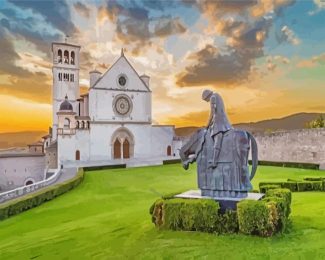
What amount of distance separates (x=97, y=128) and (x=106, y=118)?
1.73 m

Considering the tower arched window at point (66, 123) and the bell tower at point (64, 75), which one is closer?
the tower arched window at point (66, 123)

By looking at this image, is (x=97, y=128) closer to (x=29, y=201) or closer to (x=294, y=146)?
(x=294, y=146)

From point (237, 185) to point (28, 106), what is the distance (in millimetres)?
40441

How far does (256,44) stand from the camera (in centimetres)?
4128

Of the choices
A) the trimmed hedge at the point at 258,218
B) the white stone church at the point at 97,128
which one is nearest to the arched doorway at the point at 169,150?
the white stone church at the point at 97,128

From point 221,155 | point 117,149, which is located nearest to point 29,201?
point 221,155

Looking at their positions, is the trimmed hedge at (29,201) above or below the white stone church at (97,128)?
below

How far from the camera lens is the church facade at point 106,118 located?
40531 millimetres

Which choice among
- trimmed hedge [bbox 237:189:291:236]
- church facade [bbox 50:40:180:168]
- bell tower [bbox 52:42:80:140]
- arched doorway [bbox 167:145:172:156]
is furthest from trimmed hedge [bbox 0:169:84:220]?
bell tower [bbox 52:42:80:140]

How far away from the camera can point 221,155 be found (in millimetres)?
9281

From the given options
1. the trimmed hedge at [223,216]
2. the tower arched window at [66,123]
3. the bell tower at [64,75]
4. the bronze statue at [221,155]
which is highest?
the bell tower at [64,75]

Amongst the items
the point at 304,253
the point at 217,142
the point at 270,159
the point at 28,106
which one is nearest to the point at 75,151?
the point at 28,106

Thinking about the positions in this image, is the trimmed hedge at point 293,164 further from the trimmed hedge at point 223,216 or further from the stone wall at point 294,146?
the trimmed hedge at point 223,216

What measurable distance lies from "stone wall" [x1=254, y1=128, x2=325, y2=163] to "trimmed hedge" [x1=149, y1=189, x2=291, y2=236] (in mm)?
22911
